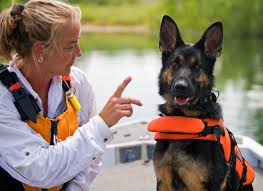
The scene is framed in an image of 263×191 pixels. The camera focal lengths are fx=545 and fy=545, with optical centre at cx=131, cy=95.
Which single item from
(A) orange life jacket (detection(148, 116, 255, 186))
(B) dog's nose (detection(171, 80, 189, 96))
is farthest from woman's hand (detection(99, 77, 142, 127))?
(A) orange life jacket (detection(148, 116, 255, 186))

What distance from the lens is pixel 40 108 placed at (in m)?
3.36

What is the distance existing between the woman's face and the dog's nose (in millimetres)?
663

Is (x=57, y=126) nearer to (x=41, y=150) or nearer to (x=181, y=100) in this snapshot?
(x=41, y=150)

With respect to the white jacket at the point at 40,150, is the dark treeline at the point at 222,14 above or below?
below

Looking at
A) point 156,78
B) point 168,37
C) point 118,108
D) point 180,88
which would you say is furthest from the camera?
point 156,78

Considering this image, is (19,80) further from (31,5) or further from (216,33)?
(216,33)

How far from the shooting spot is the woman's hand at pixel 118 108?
9.99 ft

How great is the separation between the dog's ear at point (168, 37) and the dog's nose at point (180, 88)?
0.40 meters

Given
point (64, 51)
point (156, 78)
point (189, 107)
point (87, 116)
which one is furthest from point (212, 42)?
point (156, 78)

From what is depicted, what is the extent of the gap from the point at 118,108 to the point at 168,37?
1006mm

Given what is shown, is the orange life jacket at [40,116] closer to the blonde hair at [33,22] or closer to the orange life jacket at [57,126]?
the orange life jacket at [57,126]

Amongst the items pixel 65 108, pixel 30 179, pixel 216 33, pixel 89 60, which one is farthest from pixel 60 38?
pixel 89 60

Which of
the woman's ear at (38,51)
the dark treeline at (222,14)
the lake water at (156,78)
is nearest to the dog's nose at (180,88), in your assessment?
the woman's ear at (38,51)

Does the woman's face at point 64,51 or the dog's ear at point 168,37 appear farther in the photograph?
the dog's ear at point 168,37
